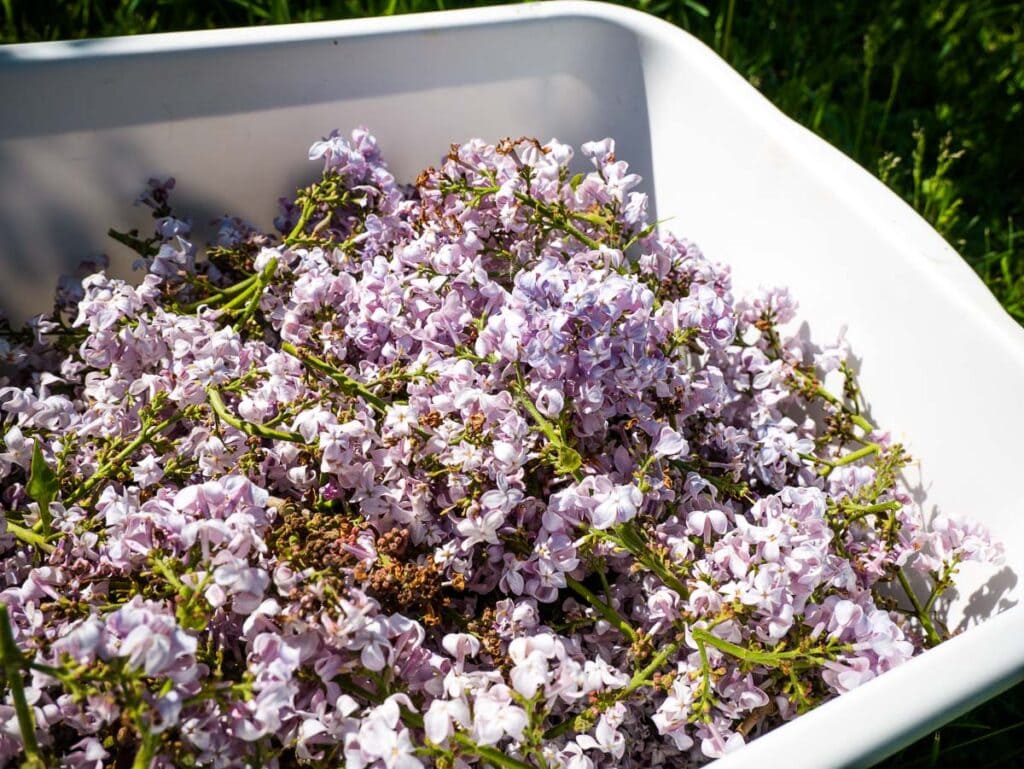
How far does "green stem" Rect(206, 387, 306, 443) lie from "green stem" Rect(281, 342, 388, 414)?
0.19ft

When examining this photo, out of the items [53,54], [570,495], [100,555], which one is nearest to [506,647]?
[570,495]

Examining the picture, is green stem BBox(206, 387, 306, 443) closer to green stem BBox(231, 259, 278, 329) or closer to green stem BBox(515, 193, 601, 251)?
green stem BBox(231, 259, 278, 329)

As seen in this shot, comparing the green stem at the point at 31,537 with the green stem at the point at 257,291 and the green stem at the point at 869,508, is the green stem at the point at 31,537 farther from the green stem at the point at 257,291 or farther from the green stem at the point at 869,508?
the green stem at the point at 869,508

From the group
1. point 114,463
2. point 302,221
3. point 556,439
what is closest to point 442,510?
point 556,439

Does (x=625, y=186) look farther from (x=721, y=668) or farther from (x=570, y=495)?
(x=721, y=668)

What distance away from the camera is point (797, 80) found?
1.94 metres

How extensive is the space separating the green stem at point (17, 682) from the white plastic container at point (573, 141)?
597 millimetres

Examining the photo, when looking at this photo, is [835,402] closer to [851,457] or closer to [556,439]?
[851,457]

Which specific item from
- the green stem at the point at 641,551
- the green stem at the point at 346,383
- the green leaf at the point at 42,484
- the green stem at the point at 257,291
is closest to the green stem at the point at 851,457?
the green stem at the point at 641,551

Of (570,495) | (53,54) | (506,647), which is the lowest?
(506,647)

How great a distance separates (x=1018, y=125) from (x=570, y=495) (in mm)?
1678

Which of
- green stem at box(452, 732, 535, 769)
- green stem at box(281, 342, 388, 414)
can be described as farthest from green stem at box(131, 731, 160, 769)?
green stem at box(281, 342, 388, 414)

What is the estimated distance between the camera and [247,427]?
0.83m

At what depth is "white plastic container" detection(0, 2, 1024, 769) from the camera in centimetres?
97
